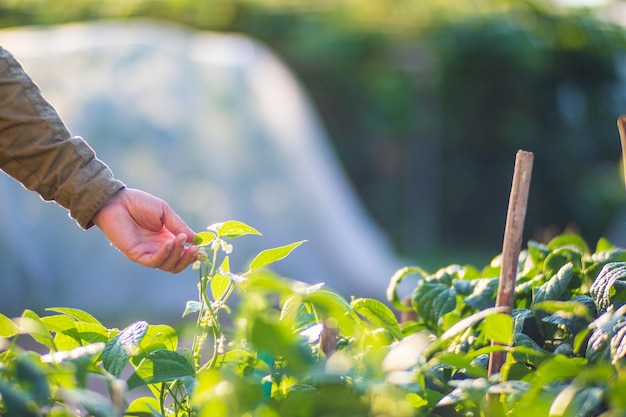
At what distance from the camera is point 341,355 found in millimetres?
895

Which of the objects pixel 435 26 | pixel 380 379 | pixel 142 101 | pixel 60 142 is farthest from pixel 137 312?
pixel 380 379

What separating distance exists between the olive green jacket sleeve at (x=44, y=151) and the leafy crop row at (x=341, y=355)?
21cm

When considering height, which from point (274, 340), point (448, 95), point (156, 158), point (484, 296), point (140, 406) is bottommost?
point (156, 158)

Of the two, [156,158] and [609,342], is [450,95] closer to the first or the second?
[156,158]

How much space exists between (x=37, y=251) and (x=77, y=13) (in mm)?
3497

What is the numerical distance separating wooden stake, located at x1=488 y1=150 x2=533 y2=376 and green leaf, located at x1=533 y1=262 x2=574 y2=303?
0.11m

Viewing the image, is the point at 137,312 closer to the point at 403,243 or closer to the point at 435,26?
the point at 403,243

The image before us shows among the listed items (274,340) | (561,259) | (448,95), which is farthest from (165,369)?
(448,95)

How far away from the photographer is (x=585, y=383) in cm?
76

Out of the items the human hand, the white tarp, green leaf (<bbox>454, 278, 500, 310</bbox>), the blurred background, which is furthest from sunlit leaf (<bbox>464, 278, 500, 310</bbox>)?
the blurred background

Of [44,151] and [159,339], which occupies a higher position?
[44,151]

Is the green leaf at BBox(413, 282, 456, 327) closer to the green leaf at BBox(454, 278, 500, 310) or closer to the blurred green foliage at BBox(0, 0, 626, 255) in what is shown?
the green leaf at BBox(454, 278, 500, 310)

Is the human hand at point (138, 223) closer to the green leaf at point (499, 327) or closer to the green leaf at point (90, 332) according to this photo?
the green leaf at point (90, 332)

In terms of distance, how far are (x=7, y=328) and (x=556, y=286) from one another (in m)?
0.65
